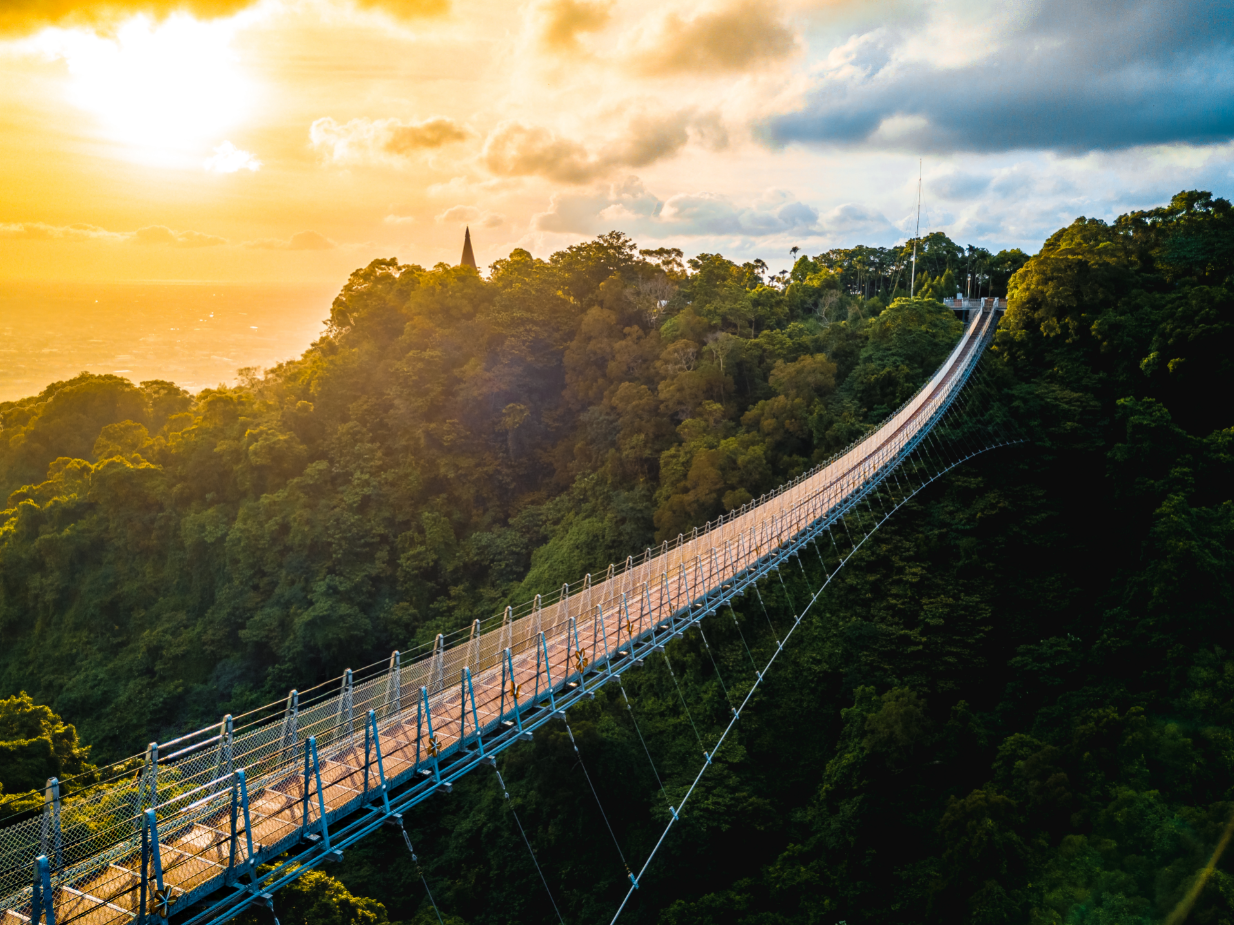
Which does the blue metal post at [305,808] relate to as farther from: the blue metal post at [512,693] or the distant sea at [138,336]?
the distant sea at [138,336]

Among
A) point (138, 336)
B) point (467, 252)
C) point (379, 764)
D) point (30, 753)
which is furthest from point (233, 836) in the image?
point (138, 336)

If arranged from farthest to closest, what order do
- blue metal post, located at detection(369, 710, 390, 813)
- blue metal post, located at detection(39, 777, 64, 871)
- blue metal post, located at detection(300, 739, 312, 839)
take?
1. blue metal post, located at detection(369, 710, 390, 813)
2. blue metal post, located at detection(300, 739, 312, 839)
3. blue metal post, located at detection(39, 777, 64, 871)

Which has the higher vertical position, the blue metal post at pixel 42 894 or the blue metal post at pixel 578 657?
the blue metal post at pixel 42 894

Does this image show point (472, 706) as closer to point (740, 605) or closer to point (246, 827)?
point (246, 827)

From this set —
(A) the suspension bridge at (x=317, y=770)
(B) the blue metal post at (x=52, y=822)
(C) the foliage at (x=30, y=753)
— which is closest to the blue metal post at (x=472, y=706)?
(A) the suspension bridge at (x=317, y=770)

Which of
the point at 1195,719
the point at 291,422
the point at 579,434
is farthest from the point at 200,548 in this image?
the point at 1195,719

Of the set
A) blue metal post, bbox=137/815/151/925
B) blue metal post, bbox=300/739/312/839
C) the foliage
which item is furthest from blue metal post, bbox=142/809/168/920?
the foliage

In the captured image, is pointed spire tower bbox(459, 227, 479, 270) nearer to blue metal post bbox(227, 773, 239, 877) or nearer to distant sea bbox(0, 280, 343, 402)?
distant sea bbox(0, 280, 343, 402)
